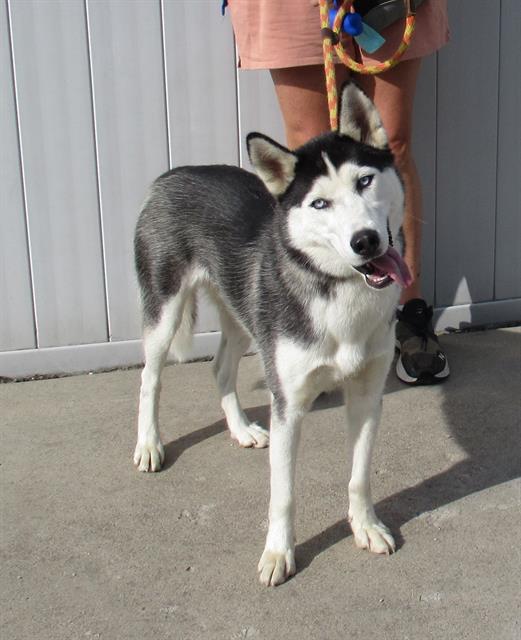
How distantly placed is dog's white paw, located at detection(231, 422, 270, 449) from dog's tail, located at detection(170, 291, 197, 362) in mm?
395

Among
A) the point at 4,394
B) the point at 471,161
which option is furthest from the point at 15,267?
the point at 471,161

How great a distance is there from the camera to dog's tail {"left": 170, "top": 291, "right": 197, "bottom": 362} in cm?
332

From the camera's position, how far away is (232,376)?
11.4 feet

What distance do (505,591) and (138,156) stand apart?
2.72m

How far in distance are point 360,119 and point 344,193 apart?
0.30m

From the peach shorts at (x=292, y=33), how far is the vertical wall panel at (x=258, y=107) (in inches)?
21.0

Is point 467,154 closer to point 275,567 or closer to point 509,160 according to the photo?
point 509,160

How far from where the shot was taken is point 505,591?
93.9 inches

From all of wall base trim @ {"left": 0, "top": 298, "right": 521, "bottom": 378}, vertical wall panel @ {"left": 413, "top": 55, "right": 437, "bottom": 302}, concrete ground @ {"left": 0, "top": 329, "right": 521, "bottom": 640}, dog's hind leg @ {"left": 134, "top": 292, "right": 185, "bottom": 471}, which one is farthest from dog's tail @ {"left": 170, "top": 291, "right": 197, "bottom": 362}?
vertical wall panel @ {"left": 413, "top": 55, "right": 437, "bottom": 302}

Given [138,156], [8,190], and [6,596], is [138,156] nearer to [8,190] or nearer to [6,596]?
[8,190]

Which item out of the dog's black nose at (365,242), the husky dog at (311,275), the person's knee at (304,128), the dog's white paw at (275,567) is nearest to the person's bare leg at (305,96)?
the person's knee at (304,128)

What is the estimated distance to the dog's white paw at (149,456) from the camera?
316cm

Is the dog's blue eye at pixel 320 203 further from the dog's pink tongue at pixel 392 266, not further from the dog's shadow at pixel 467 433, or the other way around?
the dog's shadow at pixel 467 433

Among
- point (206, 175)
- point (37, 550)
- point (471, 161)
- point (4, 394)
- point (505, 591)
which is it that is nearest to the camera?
point (505, 591)
